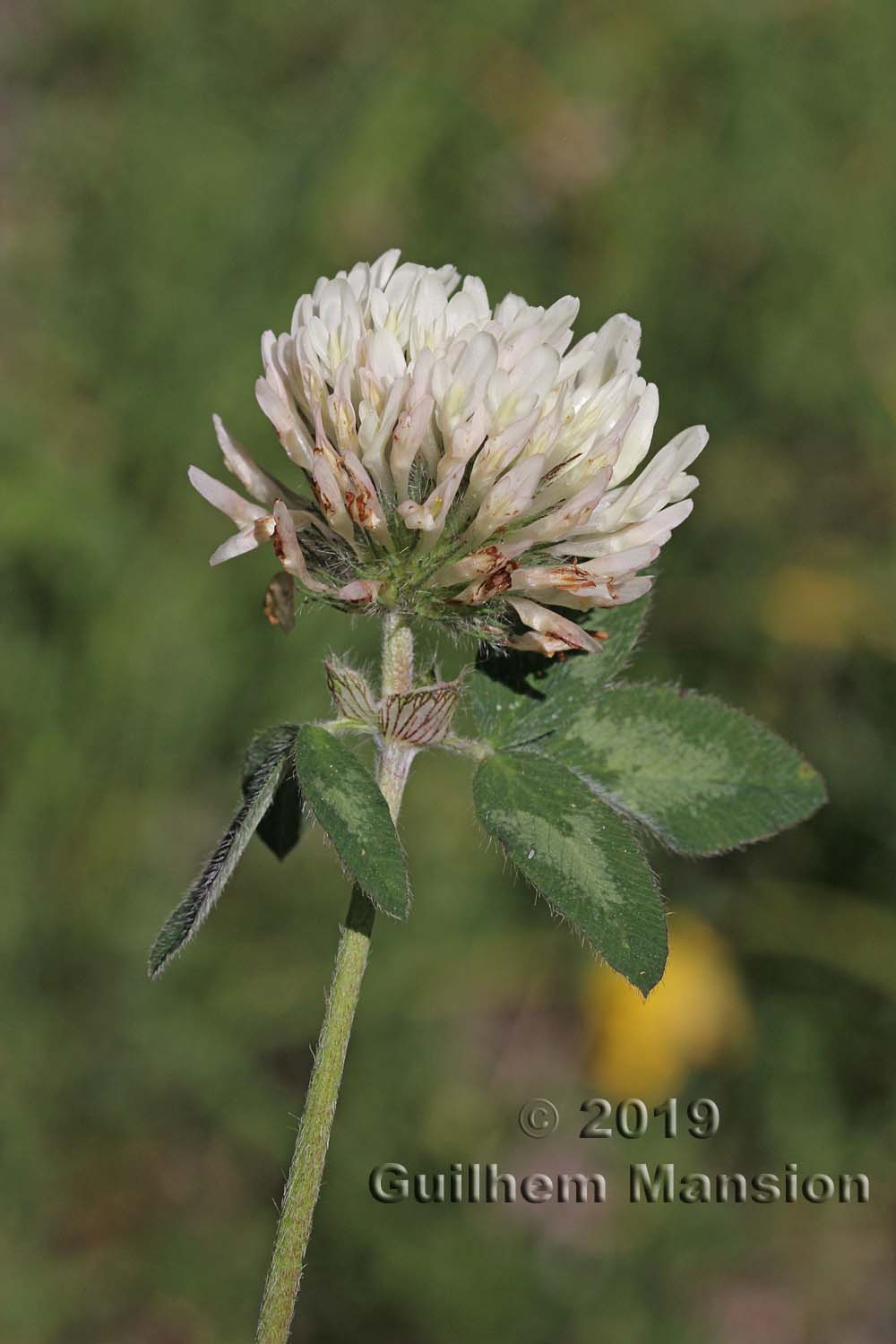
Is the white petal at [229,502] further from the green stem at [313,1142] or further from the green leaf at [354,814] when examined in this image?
the green stem at [313,1142]

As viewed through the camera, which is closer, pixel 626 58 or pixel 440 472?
pixel 440 472

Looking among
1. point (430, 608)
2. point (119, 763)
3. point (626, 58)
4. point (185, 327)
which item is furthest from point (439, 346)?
point (626, 58)

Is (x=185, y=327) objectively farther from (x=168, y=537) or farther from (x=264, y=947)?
(x=264, y=947)

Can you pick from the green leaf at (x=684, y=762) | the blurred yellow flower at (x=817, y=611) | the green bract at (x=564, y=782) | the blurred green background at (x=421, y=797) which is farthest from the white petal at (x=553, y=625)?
the blurred yellow flower at (x=817, y=611)

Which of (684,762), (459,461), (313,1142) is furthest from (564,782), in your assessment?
(313,1142)

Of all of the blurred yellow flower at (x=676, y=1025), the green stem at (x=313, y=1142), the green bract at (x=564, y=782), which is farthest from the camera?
the blurred yellow flower at (x=676, y=1025)

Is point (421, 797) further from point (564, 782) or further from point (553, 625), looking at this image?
point (553, 625)
